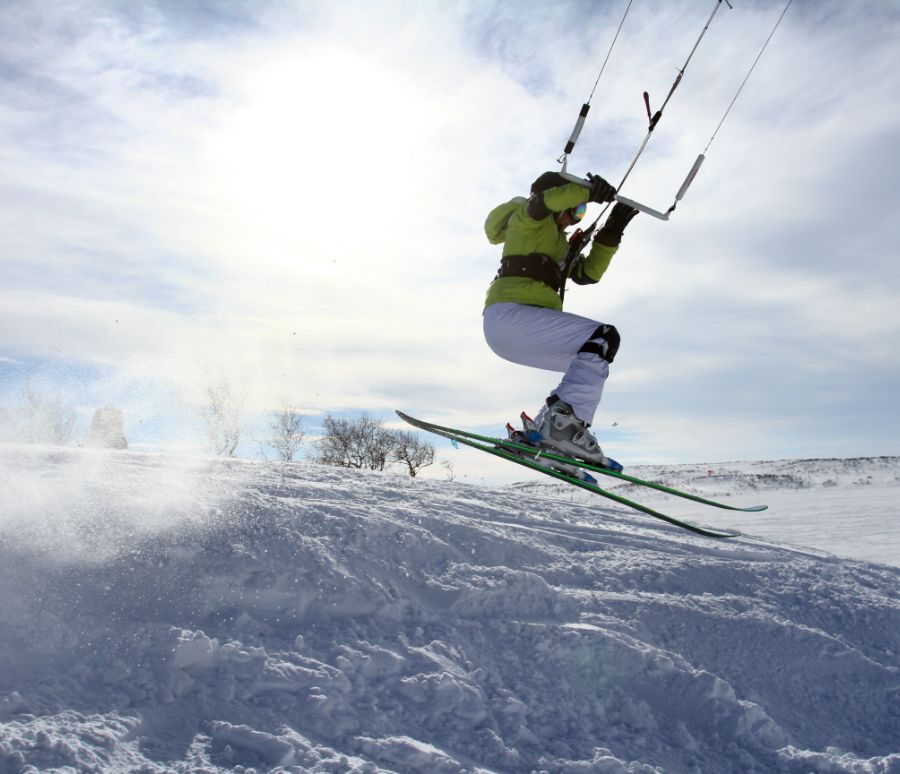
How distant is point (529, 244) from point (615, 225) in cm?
78

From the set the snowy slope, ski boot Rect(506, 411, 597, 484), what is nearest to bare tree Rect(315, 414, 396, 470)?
the snowy slope

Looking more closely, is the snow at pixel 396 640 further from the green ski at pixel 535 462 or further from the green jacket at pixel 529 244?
the green jacket at pixel 529 244

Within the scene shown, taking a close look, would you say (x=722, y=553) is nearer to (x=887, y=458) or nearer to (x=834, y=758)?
(x=834, y=758)

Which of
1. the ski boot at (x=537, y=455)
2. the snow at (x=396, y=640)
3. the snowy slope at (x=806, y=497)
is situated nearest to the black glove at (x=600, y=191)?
the ski boot at (x=537, y=455)

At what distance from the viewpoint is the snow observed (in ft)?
8.17

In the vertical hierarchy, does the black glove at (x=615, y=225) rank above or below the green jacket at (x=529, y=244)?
above

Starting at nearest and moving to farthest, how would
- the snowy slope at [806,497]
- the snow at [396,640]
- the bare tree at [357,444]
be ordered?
the snow at [396,640] < the snowy slope at [806,497] < the bare tree at [357,444]

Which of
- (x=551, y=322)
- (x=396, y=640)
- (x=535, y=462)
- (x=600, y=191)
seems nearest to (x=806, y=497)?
(x=535, y=462)

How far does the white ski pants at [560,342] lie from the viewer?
519 cm

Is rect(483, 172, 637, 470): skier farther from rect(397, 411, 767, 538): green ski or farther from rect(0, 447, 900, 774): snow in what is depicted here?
rect(0, 447, 900, 774): snow

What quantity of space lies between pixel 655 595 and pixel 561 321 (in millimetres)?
2161

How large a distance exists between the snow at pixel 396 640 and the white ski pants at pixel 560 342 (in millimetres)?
1105

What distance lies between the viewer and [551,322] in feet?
17.0

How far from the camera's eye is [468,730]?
2.69 m
